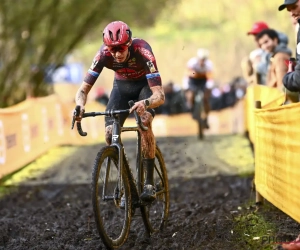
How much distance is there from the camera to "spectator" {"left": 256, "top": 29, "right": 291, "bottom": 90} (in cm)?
1062

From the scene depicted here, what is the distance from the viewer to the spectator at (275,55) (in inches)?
418

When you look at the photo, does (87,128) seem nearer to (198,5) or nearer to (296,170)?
(296,170)

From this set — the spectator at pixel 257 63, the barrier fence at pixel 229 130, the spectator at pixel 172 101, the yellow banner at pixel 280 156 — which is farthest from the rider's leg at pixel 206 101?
the yellow banner at pixel 280 156

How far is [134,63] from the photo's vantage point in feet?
25.0

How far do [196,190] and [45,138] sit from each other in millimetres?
7371

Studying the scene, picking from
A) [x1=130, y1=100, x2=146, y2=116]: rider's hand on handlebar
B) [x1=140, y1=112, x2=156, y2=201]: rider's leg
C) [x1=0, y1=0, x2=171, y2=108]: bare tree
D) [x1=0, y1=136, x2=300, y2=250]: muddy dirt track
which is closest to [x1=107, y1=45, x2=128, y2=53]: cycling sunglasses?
[x1=130, y1=100, x2=146, y2=116]: rider's hand on handlebar

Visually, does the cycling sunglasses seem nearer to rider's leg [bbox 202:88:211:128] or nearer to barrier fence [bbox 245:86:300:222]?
barrier fence [bbox 245:86:300:222]

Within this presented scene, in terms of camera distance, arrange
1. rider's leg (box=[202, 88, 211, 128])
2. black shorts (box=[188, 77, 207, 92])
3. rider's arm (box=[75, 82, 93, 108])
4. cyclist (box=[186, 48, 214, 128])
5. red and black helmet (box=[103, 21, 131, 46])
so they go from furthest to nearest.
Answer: rider's leg (box=[202, 88, 211, 128])
black shorts (box=[188, 77, 207, 92])
cyclist (box=[186, 48, 214, 128])
rider's arm (box=[75, 82, 93, 108])
red and black helmet (box=[103, 21, 131, 46])

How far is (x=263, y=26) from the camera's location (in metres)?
13.9

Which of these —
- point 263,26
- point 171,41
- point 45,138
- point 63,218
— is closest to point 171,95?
point 45,138

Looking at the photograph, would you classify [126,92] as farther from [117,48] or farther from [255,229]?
[255,229]

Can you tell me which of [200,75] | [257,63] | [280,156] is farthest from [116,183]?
[200,75]

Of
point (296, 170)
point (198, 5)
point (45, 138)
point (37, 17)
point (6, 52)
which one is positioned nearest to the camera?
point (296, 170)

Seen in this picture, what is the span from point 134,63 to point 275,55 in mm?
3541
